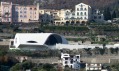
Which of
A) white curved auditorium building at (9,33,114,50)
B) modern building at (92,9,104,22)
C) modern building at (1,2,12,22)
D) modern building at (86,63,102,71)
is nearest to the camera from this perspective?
modern building at (86,63,102,71)

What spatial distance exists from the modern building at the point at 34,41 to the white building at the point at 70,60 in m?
2.86

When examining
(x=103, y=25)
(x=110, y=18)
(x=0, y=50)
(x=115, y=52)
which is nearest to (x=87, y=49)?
(x=115, y=52)

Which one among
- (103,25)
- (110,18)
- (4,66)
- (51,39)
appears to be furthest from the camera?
(110,18)

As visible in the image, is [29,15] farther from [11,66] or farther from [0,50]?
[11,66]

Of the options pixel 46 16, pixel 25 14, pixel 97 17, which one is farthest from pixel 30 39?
pixel 46 16

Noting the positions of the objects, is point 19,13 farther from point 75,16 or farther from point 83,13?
point 83,13

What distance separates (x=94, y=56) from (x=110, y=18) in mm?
13888

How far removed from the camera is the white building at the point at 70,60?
118 feet

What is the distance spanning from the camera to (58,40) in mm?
41125

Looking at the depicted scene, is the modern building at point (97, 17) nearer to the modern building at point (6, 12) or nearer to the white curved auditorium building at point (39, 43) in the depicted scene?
the modern building at point (6, 12)

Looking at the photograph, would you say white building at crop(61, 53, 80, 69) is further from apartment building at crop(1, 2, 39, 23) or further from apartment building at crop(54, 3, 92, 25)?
apartment building at crop(1, 2, 39, 23)

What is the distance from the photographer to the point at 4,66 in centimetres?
3500

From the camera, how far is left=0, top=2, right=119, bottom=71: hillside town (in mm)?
35844

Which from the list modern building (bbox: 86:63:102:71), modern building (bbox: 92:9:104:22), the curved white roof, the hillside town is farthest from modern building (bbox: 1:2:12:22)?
modern building (bbox: 86:63:102:71)
